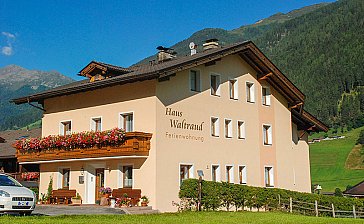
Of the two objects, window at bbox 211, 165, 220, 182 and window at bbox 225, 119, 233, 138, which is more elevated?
window at bbox 225, 119, 233, 138

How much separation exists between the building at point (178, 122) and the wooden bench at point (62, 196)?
0.49 metres

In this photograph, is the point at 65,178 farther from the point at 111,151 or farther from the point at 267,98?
the point at 267,98

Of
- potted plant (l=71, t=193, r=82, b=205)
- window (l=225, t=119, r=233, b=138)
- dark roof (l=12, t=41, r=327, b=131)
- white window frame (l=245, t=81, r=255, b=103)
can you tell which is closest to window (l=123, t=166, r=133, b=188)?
potted plant (l=71, t=193, r=82, b=205)

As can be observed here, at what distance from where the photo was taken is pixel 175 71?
23.6m

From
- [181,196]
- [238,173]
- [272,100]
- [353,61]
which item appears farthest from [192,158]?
→ [353,61]

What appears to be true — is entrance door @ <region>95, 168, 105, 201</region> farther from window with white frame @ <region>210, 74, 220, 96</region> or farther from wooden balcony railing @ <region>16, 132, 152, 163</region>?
window with white frame @ <region>210, 74, 220, 96</region>

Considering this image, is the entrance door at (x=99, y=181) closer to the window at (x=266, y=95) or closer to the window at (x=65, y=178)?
the window at (x=65, y=178)

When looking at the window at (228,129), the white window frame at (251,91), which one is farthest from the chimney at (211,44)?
the window at (228,129)

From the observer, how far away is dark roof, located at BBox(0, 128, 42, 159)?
37.4 meters

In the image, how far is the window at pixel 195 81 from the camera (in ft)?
86.5

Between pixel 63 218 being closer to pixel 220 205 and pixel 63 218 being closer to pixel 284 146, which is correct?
pixel 220 205

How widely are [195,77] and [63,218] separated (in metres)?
12.3

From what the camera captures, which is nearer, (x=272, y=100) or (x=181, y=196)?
(x=181, y=196)

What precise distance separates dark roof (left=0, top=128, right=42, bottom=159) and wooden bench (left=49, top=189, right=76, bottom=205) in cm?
994
